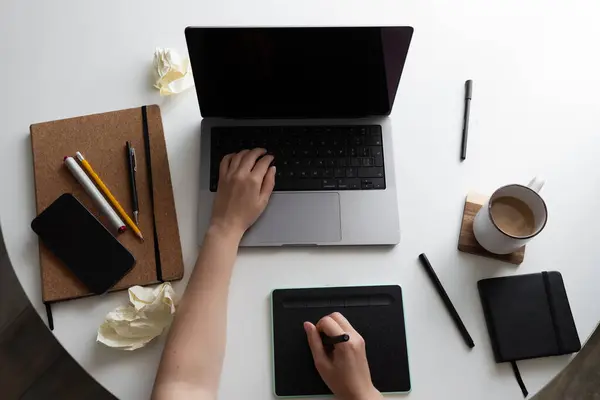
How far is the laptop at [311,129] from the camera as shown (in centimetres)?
70

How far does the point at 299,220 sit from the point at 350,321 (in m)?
0.16

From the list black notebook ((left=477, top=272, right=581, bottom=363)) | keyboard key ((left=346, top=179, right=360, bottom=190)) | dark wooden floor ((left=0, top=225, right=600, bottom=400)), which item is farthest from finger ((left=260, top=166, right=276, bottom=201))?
dark wooden floor ((left=0, top=225, right=600, bottom=400))

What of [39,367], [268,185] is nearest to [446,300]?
[268,185]

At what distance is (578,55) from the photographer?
87 centimetres

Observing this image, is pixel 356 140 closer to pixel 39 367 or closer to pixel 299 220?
pixel 299 220

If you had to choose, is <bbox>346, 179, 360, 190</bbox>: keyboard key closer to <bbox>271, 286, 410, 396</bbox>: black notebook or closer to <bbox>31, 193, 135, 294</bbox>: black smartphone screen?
<bbox>271, 286, 410, 396</bbox>: black notebook

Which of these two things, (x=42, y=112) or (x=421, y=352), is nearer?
(x=421, y=352)

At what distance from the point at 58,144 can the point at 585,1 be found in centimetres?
91

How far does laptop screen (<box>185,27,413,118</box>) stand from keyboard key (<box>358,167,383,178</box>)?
0.30 ft

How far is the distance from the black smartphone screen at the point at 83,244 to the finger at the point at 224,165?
175mm

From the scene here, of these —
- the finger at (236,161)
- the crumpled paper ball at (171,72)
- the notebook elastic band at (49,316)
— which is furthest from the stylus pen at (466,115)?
the notebook elastic band at (49,316)

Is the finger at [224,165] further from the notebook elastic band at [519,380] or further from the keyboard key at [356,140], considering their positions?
the notebook elastic band at [519,380]

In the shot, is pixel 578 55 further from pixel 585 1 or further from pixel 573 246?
pixel 573 246

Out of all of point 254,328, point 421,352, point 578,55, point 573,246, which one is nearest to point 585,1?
point 578,55
